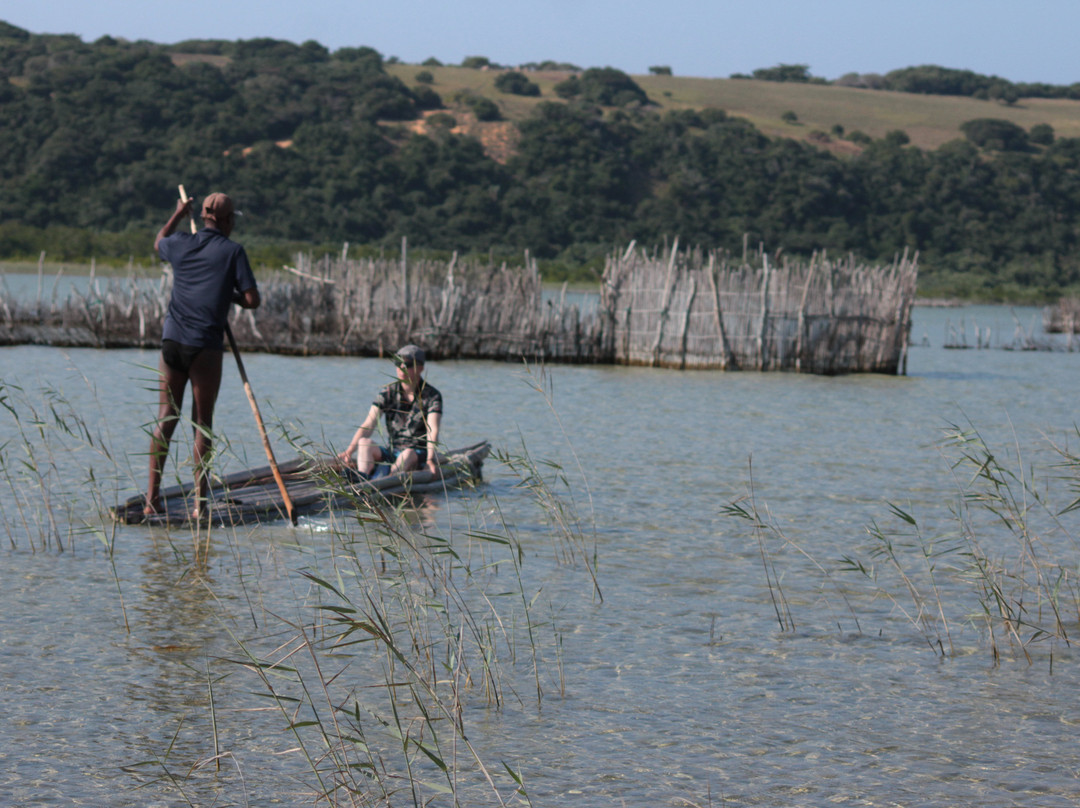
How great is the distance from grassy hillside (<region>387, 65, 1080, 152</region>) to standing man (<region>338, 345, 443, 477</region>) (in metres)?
62.4

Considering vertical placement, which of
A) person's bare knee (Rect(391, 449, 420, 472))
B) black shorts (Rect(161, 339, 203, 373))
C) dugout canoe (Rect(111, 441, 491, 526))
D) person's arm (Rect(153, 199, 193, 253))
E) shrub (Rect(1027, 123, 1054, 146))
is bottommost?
dugout canoe (Rect(111, 441, 491, 526))

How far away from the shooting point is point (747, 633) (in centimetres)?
532

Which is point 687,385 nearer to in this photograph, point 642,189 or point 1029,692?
point 1029,692

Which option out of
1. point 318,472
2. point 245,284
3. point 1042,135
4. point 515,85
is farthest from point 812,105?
point 318,472

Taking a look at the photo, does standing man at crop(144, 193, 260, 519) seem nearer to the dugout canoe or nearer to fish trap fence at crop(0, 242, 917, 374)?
the dugout canoe

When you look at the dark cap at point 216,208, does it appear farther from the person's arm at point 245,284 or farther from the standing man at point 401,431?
the standing man at point 401,431

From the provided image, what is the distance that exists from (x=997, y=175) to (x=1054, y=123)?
2480 cm

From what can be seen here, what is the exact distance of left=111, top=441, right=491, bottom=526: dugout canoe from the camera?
648cm

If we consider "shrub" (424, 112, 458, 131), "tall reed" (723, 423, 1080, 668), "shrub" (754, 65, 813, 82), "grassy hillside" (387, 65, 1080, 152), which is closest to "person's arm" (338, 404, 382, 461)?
"tall reed" (723, 423, 1080, 668)

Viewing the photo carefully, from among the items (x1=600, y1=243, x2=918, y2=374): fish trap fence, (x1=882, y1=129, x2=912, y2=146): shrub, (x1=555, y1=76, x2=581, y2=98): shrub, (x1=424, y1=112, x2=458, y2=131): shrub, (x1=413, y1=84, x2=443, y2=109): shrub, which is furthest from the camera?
(x1=555, y1=76, x2=581, y2=98): shrub

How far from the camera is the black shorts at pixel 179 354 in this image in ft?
20.7

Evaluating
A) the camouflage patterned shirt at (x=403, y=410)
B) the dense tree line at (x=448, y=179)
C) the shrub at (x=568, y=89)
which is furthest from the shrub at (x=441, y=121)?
the camouflage patterned shirt at (x=403, y=410)

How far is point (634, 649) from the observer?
16.5 feet

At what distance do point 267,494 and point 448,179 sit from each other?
48.6m
